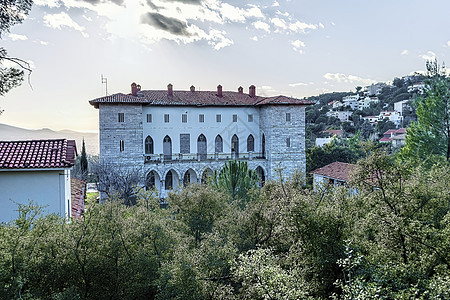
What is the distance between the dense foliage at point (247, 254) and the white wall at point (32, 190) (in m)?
2.72

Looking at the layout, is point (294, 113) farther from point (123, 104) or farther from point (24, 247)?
point (24, 247)

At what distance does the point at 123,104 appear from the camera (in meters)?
26.5

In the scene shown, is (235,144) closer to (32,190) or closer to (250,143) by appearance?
(250,143)

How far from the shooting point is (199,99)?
100 ft

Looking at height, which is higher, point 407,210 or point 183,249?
point 407,210

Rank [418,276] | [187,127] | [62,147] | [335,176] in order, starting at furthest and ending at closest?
[187,127], [335,176], [62,147], [418,276]

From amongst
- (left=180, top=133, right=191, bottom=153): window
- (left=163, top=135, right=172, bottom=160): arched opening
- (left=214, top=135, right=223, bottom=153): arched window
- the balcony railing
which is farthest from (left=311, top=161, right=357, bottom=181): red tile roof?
(left=163, top=135, right=172, bottom=160): arched opening

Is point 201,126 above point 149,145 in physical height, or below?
above

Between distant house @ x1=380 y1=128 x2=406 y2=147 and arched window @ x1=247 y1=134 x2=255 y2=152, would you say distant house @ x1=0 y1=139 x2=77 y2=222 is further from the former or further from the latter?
distant house @ x1=380 y1=128 x2=406 y2=147

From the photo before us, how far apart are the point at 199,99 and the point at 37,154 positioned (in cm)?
2129

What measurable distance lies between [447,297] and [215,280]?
147 inches

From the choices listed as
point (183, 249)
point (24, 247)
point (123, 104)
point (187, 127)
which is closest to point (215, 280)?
point (183, 249)

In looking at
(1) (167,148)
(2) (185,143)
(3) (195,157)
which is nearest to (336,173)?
(3) (195,157)

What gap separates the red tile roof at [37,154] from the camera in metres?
9.53
